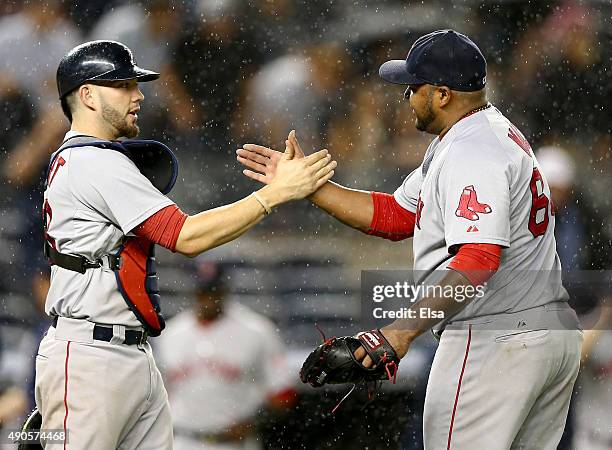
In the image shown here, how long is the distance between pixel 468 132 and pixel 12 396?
2.54 meters

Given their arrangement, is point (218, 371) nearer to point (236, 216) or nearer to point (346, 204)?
point (346, 204)

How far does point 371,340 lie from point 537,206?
0.51 metres

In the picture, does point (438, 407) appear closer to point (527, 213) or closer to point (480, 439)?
point (480, 439)

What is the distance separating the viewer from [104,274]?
224 centimetres

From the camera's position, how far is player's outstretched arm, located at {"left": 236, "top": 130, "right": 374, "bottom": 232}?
8.61 feet

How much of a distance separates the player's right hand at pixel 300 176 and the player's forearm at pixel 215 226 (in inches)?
4.4

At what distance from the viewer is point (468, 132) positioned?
231 centimetres

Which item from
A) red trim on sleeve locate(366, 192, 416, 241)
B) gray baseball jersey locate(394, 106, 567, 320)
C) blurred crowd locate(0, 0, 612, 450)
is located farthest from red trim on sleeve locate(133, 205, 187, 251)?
blurred crowd locate(0, 0, 612, 450)

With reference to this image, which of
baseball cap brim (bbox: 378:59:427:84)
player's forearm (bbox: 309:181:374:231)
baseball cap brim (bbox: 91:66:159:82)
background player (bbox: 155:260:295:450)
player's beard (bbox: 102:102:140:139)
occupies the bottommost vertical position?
background player (bbox: 155:260:295:450)

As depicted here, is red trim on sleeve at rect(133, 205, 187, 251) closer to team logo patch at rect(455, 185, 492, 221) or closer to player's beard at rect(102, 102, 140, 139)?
player's beard at rect(102, 102, 140, 139)

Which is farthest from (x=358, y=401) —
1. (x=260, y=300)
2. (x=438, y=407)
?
(x=438, y=407)

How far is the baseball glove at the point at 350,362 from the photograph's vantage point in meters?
2.17

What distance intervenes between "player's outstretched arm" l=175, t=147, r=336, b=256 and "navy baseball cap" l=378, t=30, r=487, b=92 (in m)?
0.37

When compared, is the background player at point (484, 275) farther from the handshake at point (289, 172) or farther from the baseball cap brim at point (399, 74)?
the handshake at point (289, 172)
